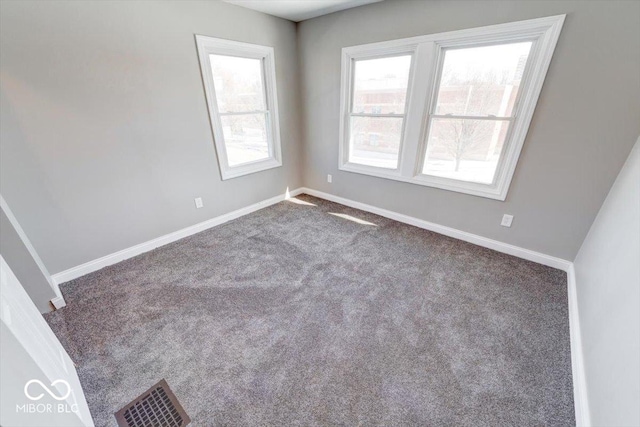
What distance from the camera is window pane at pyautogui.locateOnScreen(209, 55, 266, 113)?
2830 millimetres

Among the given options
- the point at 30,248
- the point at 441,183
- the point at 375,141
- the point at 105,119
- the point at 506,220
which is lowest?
the point at 506,220

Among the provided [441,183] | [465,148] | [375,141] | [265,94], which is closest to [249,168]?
[265,94]

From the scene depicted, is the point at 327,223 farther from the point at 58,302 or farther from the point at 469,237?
the point at 58,302

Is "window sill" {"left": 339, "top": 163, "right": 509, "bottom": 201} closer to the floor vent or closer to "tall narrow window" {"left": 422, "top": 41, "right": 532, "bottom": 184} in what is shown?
"tall narrow window" {"left": 422, "top": 41, "right": 532, "bottom": 184}

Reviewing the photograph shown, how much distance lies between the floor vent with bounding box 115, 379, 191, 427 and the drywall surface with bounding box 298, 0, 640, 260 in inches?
110

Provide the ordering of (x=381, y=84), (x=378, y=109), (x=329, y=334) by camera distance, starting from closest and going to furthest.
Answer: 1. (x=329, y=334)
2. (x=381, y=84)
3. (x=378, y=109)

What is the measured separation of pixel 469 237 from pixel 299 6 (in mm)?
3082

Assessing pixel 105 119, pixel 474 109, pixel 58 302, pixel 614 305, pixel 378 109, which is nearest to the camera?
pixel 614 305

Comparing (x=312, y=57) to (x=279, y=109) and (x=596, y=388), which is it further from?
(x=596, y=388)

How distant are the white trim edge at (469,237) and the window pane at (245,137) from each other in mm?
1267

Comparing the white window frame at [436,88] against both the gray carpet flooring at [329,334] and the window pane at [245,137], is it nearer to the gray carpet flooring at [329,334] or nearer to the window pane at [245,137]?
the gray carpet flooring at [329,334]

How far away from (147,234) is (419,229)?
299 centimetres

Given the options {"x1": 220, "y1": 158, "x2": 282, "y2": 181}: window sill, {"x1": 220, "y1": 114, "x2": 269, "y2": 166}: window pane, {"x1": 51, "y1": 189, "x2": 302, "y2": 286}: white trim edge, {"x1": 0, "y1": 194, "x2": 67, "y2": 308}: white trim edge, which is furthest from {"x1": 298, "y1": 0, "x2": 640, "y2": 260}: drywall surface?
{"x1": 0, "y1": 194, "x2": 67, "y2": 308}: white trim edge

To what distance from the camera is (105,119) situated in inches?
84.6
